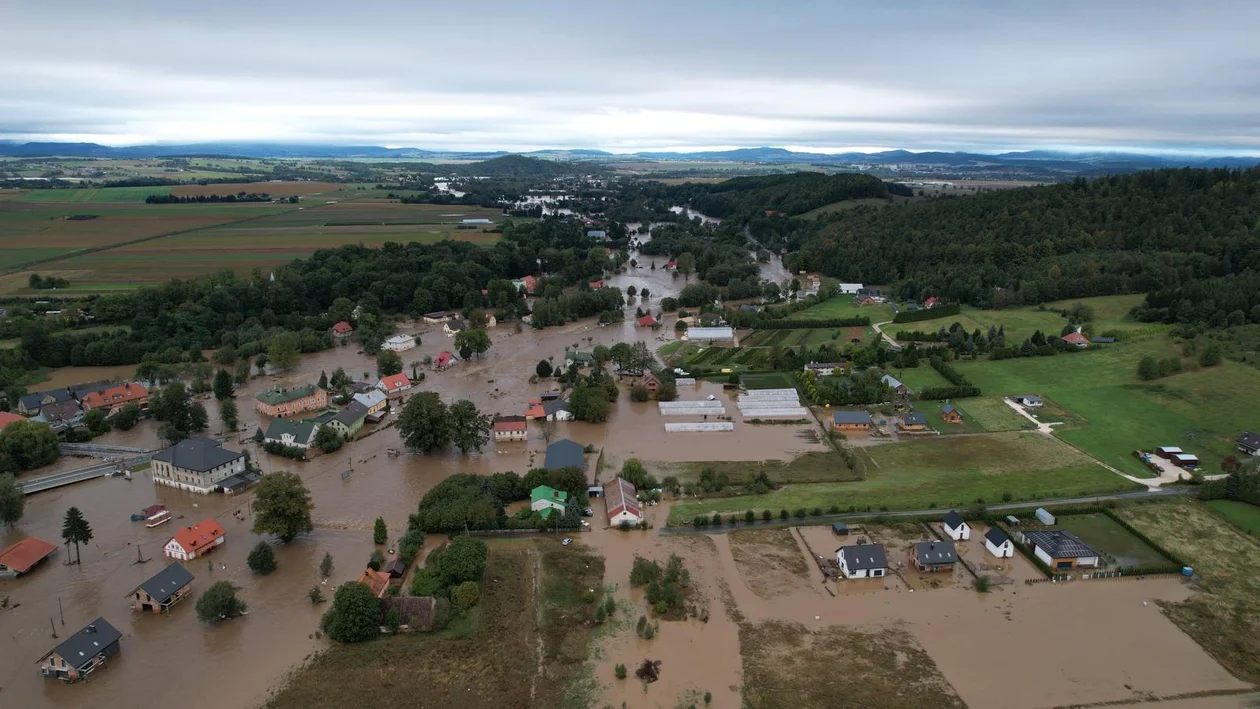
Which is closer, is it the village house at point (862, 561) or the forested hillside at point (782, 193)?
the village house at point (862, 561)

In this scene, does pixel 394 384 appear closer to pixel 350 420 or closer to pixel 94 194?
pixel 350 420

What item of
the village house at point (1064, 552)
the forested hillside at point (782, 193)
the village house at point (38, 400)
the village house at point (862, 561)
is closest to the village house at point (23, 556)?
the village house at point (38, 400)

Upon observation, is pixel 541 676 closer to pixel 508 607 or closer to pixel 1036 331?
pixel 508 607

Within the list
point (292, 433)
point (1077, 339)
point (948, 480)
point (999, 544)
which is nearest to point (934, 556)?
point (999, 544)

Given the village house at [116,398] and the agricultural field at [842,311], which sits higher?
the agricultural field at [842,311]

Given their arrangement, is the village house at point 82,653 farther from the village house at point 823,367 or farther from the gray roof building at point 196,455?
the village house at point 823,367

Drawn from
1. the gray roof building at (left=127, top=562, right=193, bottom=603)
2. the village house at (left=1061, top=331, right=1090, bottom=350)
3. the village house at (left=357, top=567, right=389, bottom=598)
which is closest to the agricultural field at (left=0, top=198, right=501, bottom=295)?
the gray roof building at (left=127, top=562, right=193, bottom=603)

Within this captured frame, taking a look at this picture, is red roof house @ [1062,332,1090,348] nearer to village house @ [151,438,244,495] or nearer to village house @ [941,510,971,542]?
village house @ [941,510,971,542]
